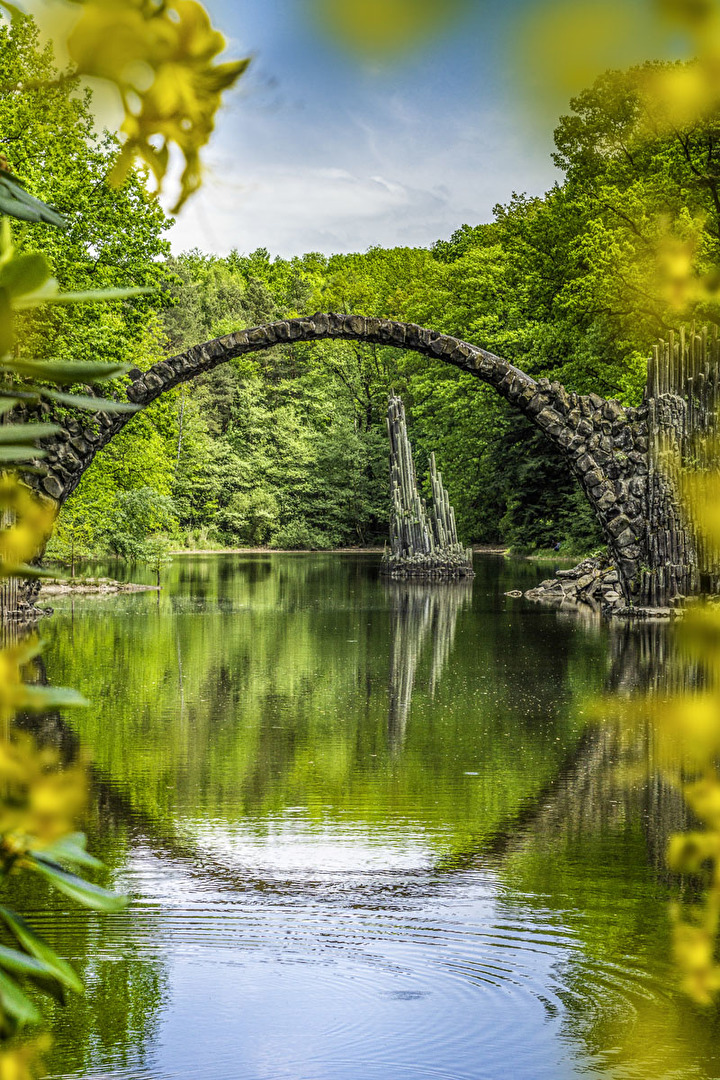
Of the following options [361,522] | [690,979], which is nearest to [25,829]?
[690,979]

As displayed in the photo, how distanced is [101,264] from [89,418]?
16.8 ft

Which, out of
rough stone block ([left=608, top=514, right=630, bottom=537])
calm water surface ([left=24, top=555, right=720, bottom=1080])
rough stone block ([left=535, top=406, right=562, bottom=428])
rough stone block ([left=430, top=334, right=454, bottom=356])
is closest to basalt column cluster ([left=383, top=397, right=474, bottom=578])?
rough stone block ([left=430, top=334, right=454, bottom=356])

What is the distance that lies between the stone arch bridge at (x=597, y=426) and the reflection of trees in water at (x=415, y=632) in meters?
2.91

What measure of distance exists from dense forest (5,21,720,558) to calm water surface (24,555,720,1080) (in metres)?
2.31

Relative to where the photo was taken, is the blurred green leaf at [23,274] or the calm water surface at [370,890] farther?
A: the calm water surface at [370,890]

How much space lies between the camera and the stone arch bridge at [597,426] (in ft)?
63.5

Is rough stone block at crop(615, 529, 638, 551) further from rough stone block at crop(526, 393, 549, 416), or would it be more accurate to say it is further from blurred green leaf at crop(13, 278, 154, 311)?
blurred green leaf at crop(13, 278, 154, 311)

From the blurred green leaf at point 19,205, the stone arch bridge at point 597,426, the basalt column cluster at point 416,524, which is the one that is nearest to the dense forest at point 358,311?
the blurred green leaf at point 19,205

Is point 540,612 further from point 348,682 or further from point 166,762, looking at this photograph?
point 166,762

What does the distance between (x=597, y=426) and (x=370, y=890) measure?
1485cm

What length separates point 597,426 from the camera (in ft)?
65.1

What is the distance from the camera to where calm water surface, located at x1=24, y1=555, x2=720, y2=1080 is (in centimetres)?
408

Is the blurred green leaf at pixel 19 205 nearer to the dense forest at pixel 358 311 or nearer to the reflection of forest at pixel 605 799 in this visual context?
the dense forest at pixel 358 311

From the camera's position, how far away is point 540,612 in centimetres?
2192
